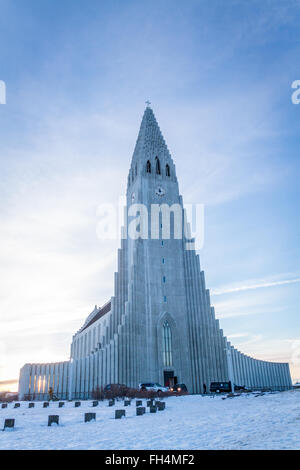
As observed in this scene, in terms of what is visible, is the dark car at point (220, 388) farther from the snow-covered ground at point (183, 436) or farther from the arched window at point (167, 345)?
the snow-covered ground at point (183, 436)

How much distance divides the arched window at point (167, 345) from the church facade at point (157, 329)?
3cm

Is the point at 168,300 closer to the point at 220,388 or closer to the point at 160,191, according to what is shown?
the point at 220,388

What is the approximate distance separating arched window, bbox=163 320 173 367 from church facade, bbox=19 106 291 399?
3cm

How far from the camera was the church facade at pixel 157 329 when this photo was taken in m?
45.9

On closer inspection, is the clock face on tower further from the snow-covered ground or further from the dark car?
the snow-covered ground

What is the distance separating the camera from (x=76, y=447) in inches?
330

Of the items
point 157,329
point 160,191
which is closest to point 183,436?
point 157,329

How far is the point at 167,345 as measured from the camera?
4938cm

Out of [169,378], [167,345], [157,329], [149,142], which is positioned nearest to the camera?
[169,378]

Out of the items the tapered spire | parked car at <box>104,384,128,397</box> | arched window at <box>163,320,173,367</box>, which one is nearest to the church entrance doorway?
arched window at <box>163,320,173,367</box>

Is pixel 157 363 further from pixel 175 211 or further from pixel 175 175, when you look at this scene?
pixel 175 175

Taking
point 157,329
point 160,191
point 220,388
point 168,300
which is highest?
point 160,191

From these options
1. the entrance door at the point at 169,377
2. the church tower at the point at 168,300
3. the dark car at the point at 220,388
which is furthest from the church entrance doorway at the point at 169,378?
the dark car at the point at 220,388

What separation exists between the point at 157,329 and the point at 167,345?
2809mm
